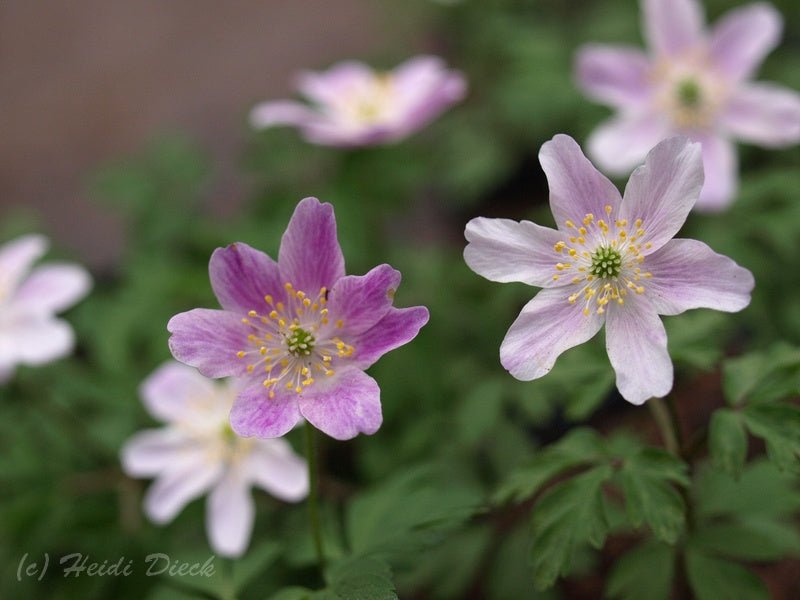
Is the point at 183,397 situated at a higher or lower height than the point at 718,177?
lower

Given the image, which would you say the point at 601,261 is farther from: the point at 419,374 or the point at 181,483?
the point at 181,483

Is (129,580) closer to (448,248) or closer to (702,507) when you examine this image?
(702,507)

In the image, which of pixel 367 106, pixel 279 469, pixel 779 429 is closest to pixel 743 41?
pixel 367 106

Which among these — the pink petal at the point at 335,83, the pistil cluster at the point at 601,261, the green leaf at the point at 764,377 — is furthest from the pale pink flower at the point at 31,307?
the green leaf at the point at 764,377

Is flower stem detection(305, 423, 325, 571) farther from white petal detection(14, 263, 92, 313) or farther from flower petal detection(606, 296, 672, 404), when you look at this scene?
white petal detection(14, 263, 92, 313)

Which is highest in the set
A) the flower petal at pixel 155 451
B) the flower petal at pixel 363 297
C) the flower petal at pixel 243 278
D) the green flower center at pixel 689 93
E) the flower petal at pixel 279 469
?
the green flower center at pixel 689 93

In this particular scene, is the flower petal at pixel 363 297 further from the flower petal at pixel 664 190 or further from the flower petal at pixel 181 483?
the flower petal at pixel 181 483
